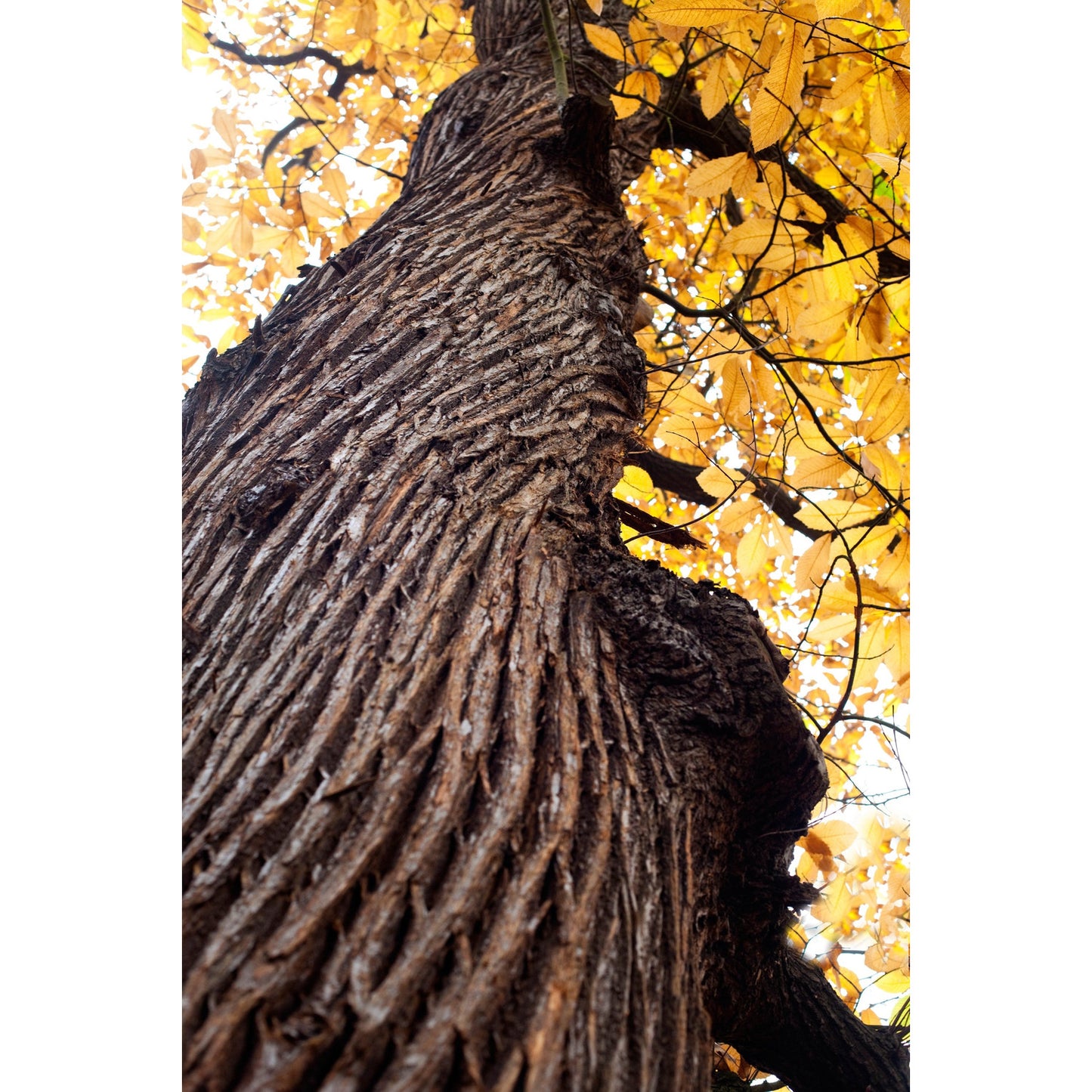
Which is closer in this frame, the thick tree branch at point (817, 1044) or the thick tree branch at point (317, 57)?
the thick tree branch at point (817, 1044)

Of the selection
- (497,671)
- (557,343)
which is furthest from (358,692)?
(557,343)

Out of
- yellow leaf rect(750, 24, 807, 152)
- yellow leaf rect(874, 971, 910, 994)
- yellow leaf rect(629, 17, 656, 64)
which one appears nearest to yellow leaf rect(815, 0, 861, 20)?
yellow leaf rect(750, 24, 807, 152)

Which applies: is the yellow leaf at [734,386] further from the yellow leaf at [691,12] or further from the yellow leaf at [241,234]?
the yellow leaf at [241,234]

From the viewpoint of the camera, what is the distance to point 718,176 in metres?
1.64

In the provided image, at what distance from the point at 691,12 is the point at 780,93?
0.21 m

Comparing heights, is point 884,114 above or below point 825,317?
above

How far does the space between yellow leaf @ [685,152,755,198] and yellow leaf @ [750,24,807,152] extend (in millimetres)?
167

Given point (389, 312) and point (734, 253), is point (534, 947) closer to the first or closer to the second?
point (389, 312)

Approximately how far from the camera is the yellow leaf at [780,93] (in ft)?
4.51

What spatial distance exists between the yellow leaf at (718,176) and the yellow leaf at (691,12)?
11.5 inches

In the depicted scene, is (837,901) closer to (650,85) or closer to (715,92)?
(715,92)

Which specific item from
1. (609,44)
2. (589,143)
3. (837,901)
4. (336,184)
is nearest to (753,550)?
(837,901)

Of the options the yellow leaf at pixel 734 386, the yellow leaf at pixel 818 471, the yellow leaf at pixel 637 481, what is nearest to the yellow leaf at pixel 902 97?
the yellow leaf at pixel 734 386
